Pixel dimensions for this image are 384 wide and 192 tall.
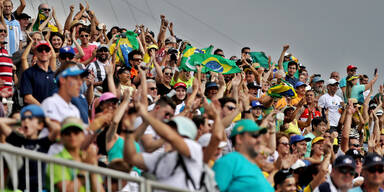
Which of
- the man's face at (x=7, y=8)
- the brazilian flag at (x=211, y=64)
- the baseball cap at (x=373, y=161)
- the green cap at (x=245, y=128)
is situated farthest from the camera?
the man's face at (x=7, y=8)

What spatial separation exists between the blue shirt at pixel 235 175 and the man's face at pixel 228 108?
2.71 metres

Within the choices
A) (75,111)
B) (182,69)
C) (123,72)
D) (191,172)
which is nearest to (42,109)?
(75,111)

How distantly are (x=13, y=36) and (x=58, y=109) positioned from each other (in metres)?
7.55

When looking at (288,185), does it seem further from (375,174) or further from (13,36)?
(13,36)

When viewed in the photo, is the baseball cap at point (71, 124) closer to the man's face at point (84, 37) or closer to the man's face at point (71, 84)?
the man's face at point (71, 84)

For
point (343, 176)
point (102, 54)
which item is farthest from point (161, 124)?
point (102, 54)

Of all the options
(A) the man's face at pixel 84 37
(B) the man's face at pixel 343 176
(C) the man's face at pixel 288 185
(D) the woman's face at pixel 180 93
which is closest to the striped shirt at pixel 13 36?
(A) the man's face at pixel 84 37

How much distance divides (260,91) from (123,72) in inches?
178

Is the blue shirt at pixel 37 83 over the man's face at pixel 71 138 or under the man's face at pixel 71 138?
over

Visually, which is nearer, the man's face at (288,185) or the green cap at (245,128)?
the green cap at (245,128)

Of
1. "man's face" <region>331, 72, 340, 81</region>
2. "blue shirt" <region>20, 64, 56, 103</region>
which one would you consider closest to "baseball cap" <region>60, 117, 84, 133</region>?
"blue shirt" <region>20, 64, 56, 103</region>

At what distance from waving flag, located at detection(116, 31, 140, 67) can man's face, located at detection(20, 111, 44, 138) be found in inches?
336

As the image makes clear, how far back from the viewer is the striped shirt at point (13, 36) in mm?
14914

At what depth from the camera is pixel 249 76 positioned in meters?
16.7
